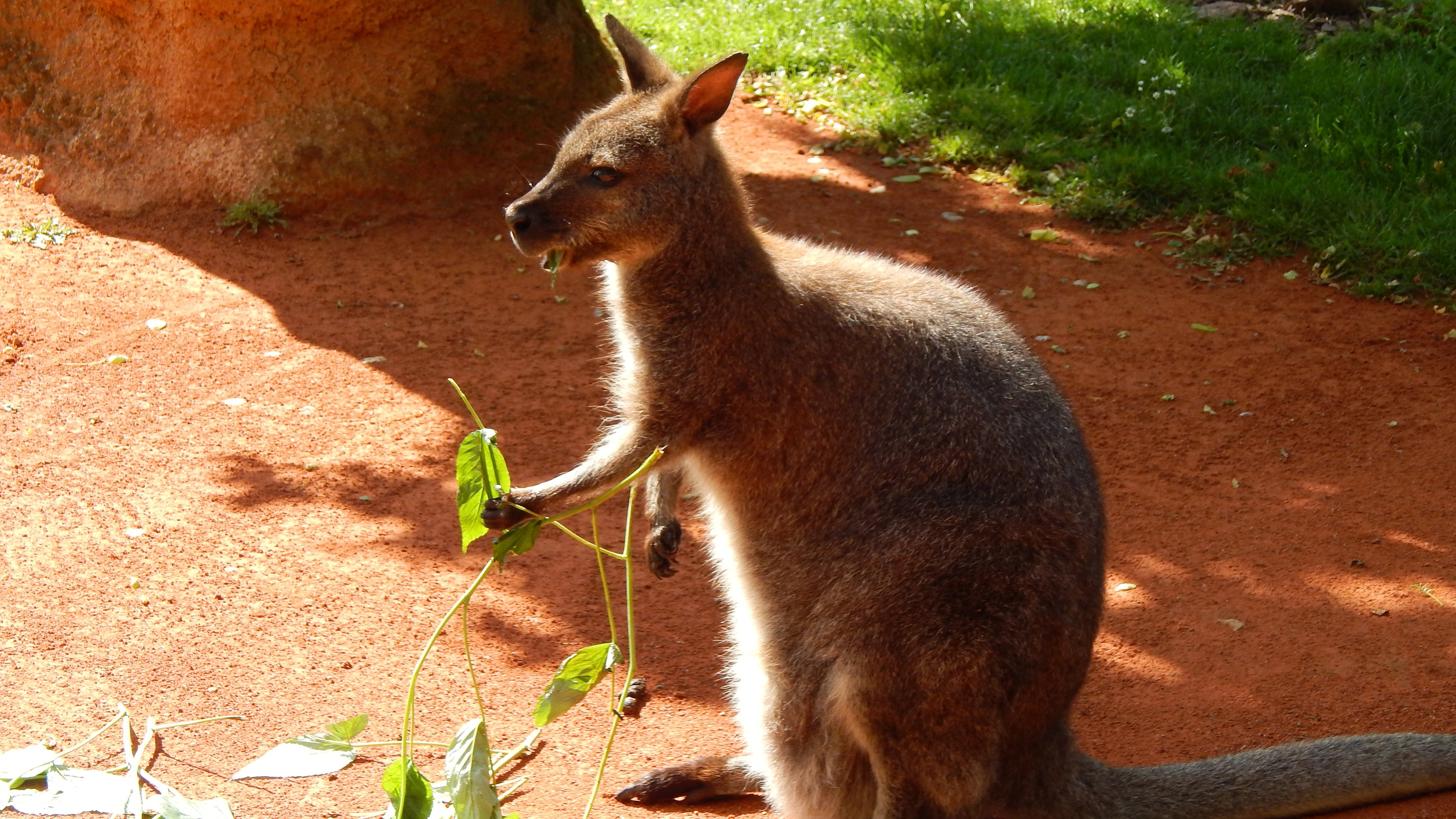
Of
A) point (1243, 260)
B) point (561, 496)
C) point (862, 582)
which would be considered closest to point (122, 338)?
point (561, 496)

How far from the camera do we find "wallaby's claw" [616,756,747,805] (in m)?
3.67

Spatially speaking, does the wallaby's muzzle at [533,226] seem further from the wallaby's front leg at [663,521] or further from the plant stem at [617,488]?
the wallaby's front leg at [663,521]

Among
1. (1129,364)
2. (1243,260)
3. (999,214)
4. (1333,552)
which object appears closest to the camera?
(1333,552)

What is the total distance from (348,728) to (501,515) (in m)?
0.72

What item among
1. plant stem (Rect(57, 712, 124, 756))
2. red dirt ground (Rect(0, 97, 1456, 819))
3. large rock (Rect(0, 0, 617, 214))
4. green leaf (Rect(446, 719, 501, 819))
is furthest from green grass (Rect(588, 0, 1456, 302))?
plant stem (Rect(57, 712, 124, 756))

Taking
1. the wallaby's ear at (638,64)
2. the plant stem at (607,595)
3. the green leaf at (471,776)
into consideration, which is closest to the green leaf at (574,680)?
the plant stem at (607,595)

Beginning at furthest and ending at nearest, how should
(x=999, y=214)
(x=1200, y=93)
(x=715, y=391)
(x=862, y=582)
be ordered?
(x=1200, y=93)
(x=999, y=214)
(x=715, y=391)
(x=862, y=582)

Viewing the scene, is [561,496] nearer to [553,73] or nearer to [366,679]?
[366,679]

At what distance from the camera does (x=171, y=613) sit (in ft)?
14.2

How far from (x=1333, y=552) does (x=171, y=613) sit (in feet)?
13.1

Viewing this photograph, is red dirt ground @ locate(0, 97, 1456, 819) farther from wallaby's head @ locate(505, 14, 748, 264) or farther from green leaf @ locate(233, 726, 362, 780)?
wallaby's head @ locate(505, 14, 748, 264)

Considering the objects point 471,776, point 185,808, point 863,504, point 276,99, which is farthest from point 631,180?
point 276,99

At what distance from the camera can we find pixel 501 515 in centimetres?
332

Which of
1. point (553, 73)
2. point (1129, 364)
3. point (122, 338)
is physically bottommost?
point (122, 338)
